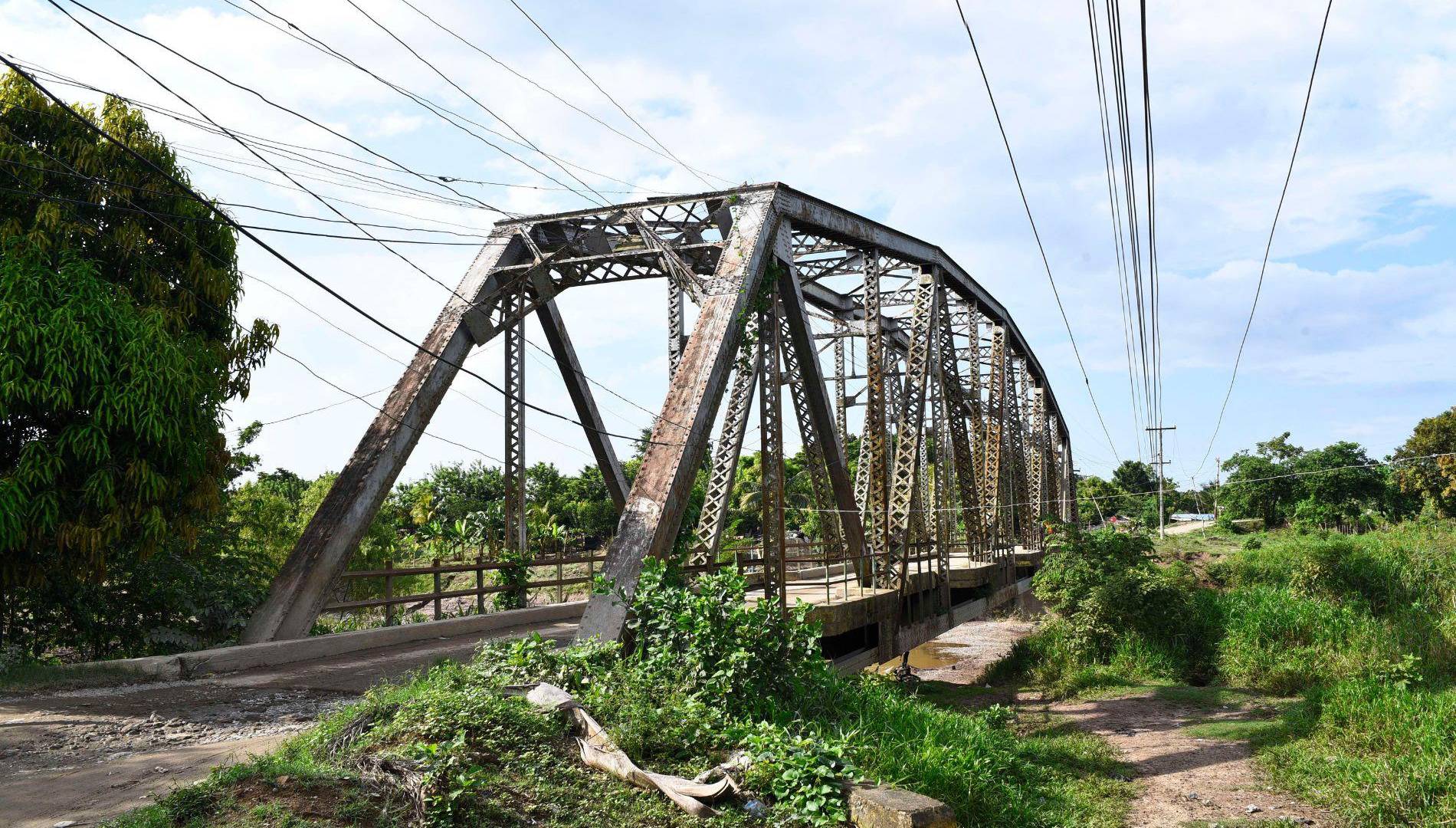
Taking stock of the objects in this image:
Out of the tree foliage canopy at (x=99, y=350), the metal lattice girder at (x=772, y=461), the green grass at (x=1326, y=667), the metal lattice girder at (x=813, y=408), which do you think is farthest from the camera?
the metal lattice girder at (x=813, y=408)

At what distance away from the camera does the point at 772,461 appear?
34.3 feet

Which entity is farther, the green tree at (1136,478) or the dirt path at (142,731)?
the green tree at (1136,478)

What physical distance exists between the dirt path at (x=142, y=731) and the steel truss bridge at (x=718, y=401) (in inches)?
66.8

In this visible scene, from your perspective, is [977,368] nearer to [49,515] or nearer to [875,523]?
[875,523]

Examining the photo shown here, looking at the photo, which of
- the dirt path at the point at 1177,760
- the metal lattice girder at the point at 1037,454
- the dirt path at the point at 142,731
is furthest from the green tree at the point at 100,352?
the metal lattice girder at the point at 1037,454

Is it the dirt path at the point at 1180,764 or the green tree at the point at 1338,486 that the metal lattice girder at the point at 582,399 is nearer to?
the dirt path at the point at 1180,764

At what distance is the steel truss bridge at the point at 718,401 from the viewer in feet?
34.2

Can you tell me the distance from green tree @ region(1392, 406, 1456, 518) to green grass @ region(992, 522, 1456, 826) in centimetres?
1991

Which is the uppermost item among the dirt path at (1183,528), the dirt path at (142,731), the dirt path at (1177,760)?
the dirt path at (142,731)

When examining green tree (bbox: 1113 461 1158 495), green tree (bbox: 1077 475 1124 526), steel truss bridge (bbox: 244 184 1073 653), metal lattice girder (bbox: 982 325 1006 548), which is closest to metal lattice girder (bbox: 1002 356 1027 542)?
metal lattice girder (bbox: 982 325 1006 548)

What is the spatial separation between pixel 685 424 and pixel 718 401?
633 mm

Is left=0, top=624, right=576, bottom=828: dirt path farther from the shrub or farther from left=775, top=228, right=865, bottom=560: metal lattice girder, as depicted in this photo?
the shrub

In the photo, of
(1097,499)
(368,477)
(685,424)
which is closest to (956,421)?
(685,424)

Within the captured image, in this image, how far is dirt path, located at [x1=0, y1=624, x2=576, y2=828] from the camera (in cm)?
532
